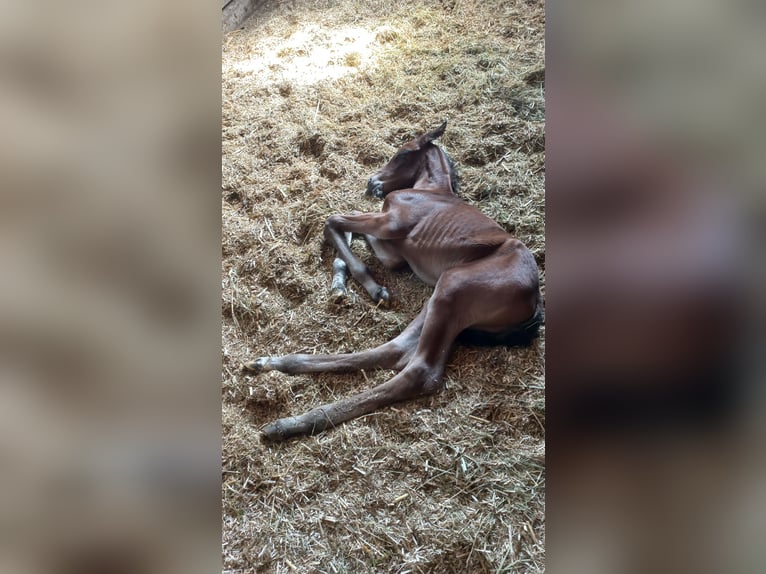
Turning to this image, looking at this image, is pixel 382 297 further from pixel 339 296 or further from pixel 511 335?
pixel 511 335

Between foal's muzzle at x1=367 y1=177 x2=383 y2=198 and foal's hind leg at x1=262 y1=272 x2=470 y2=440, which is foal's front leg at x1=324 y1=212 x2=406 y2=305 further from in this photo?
foal's hind leg at x1=262 y1=272 x2=470 y2=440

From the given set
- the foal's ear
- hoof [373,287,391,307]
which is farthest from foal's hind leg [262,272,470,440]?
the foal's ear

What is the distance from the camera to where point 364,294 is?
1724 mm

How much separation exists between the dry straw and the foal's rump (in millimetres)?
27

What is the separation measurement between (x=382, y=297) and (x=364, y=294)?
0.21 feet

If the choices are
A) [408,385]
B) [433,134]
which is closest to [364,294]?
[408,385]

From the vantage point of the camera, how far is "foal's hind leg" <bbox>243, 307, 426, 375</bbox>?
1.59 metres
